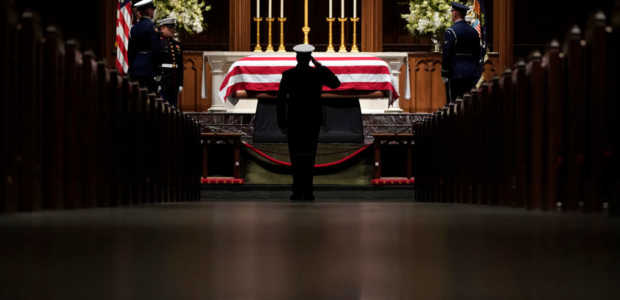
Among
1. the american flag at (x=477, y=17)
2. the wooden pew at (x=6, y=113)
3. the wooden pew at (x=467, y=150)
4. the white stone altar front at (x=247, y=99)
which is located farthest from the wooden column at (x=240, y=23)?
the wooden pew at (x=6, y=113)

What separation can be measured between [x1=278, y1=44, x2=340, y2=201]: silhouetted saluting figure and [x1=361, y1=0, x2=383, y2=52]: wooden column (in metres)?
6.05

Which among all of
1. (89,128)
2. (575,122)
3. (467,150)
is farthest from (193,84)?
(575,122)

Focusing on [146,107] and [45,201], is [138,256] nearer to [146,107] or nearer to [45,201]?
[45,201]

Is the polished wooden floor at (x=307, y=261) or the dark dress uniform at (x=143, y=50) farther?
the dark dress uniform at (x=143, y=50)

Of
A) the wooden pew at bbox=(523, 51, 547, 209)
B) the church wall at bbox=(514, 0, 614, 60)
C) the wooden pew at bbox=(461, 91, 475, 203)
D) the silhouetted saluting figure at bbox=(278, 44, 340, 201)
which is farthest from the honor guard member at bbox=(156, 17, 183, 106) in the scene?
the church wall at bbox=(514, 0, 614, 60)

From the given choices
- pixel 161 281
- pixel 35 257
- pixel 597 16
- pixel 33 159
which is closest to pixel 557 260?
pixel 161 281

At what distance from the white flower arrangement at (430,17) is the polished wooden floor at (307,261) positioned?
991 cm

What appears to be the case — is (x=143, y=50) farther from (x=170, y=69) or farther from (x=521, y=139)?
(x=521, y=139)

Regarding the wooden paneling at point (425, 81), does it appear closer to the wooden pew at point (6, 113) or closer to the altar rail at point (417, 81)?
the altar rail at point (417, 81)

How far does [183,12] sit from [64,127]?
8.54 meters

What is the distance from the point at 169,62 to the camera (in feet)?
31.1

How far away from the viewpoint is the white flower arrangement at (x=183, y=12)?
12344 mm

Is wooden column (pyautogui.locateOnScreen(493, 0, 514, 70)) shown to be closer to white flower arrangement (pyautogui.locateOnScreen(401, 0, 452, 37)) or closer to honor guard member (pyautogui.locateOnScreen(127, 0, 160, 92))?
white flower arrangement (pyautogui.locateOnScreen(401, 0, 452, 37))

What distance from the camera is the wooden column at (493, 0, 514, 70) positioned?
13633 millimetres
